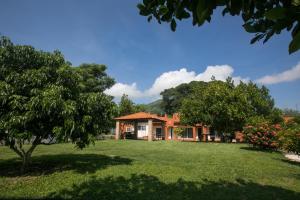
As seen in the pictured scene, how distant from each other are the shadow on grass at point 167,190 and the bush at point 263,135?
13.2m

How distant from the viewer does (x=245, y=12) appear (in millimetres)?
2820

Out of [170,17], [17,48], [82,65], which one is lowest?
[170,17]

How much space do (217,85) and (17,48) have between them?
26.7 meters

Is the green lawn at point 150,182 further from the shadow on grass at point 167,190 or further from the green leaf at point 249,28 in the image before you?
the green leaf at point 249,28

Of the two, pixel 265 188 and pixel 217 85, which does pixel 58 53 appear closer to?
pixel 265 188

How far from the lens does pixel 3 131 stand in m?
9.87

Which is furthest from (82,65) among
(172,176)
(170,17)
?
(170,17)

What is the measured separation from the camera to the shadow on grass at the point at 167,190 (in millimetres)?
7316

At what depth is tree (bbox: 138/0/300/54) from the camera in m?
1.40

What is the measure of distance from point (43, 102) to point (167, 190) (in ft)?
18.3

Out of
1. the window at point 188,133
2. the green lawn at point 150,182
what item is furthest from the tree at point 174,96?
the green lawn at point 150,182

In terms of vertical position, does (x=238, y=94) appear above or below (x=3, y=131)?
above

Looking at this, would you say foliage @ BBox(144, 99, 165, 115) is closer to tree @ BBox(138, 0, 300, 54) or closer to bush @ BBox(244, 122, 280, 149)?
bush @ BBox(244, 122, 280, 149)

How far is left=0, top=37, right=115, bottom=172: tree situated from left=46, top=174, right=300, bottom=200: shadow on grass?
274cm
